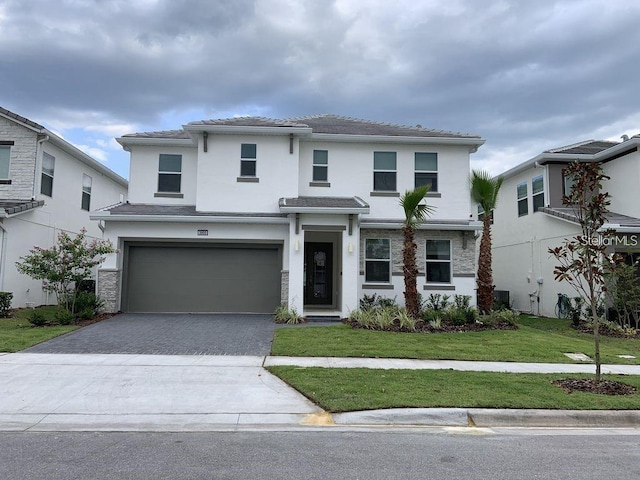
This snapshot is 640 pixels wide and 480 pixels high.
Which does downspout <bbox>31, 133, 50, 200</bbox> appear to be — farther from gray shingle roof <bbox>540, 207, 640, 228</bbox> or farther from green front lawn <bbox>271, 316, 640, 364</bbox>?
gray shingle roof <bbox>540, 207, 640, 228</bbox>

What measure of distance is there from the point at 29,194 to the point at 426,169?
46.1 feet

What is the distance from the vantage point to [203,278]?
16.5 meters

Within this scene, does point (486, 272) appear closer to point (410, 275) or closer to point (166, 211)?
point (410, 275)

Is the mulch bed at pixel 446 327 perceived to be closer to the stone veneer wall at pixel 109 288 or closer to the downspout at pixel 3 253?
the stone veneer wall at pixel 109 288

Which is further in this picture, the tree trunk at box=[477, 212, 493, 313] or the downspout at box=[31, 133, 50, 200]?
the downspout at box=[31, 133, 50, 200]

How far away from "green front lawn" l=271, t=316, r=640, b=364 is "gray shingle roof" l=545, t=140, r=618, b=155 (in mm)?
8135

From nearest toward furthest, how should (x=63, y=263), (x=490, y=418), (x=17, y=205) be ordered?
(x=490, y=418) → (x=63, y=263) → (x=17, y=205)

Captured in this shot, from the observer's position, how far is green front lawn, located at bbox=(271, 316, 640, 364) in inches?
401

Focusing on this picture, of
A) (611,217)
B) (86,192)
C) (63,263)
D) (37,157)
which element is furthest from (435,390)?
(86,192)

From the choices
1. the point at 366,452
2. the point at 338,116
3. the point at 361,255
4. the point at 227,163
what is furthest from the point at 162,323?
the point at 338,116

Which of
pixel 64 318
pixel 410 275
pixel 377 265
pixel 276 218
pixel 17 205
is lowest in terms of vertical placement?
pixel 64 318

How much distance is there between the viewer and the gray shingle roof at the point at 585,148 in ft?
61.8

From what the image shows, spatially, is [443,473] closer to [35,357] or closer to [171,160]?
[35,357]

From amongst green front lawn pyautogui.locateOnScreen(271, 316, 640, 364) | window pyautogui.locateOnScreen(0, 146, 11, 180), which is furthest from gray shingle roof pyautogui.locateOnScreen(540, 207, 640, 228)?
window pyautogui.locateOnScreen(0, 146, 11, 180)
